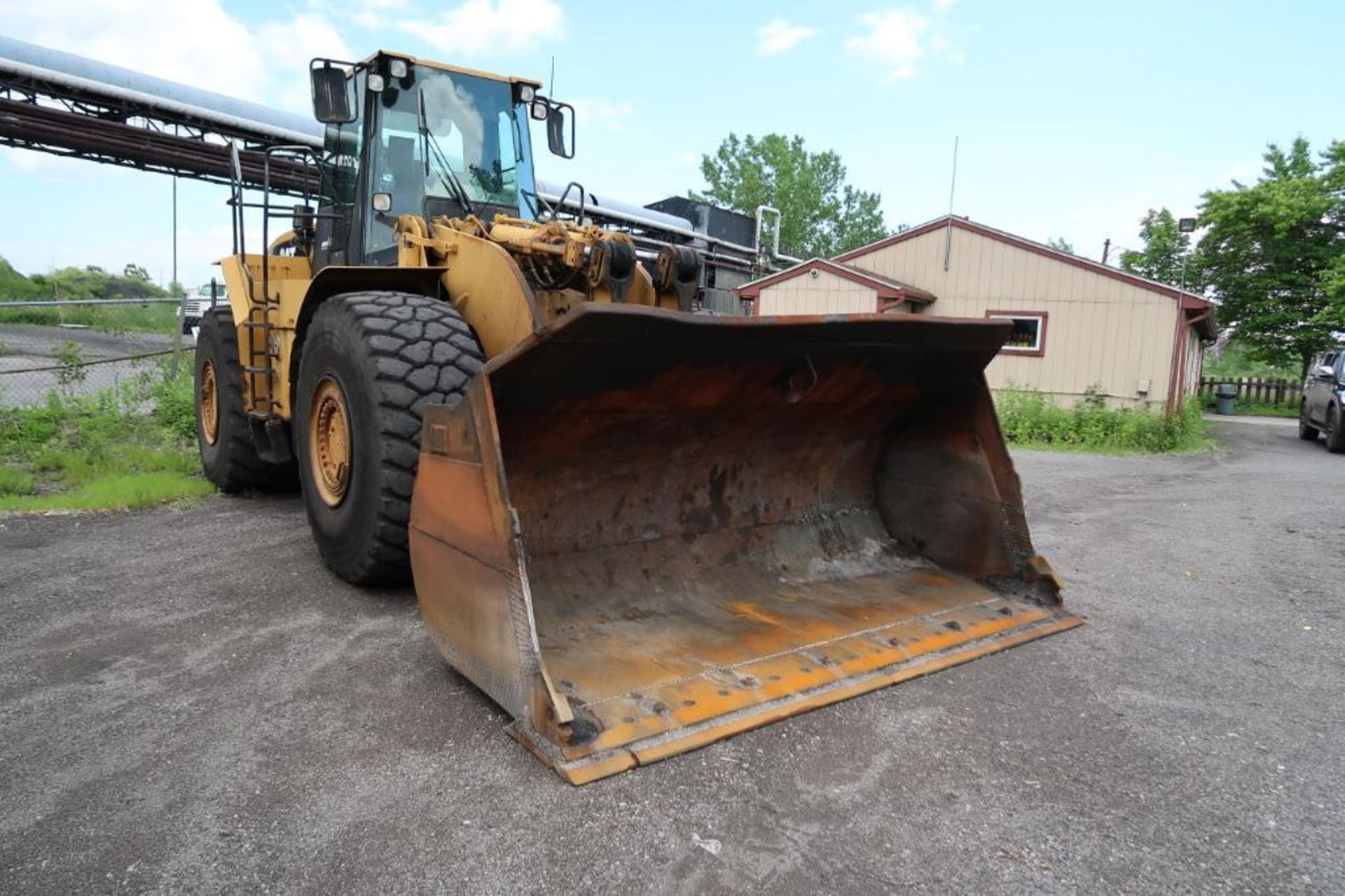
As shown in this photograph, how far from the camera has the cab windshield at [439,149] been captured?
16.5 feet

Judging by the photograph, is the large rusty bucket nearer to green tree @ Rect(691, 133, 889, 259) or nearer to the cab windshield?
the cab windshield

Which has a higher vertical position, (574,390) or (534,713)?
(574,390)

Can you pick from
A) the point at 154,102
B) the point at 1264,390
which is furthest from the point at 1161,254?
the point at 154,102

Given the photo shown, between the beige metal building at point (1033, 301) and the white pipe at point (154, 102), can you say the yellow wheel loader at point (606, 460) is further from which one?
the beige metal building at point (1033, 301)

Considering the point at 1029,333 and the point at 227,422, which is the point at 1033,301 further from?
the point at 227,422

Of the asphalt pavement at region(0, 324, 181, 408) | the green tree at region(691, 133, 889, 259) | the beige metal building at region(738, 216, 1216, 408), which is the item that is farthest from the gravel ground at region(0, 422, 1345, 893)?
the green tree at region(691, 133, 889, 259)

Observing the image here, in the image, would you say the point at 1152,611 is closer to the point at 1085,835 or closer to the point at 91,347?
the point at 1085,835

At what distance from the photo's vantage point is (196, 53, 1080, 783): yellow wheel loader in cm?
292

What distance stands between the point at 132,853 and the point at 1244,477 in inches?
466

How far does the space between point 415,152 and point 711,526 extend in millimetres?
2922

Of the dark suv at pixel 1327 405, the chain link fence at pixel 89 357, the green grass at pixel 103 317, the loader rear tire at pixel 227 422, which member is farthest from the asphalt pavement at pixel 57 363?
the dark suv at pixel 1327 405

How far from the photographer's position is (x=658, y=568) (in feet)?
12.6

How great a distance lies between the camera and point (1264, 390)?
1104 inches

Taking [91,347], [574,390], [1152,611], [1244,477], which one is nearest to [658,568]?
[574,390]
